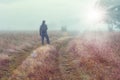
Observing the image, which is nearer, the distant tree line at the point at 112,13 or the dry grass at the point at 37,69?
the dry grass at the point at 37,69

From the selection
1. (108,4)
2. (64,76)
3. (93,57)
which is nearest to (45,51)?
(93,57)

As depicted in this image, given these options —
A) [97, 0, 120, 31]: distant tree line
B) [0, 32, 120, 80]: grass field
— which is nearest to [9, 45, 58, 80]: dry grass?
[0, 32, 120, 80]: grass field

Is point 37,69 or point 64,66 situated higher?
point 37,69

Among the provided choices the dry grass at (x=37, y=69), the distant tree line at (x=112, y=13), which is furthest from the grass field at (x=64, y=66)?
the distant tree line at (x=112, y=13)

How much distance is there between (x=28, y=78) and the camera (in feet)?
56.5

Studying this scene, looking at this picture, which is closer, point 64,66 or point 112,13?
point 64,66

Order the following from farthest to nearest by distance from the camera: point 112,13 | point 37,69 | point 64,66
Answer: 1. point 112,13
2. point 64,66
3. point 37,69

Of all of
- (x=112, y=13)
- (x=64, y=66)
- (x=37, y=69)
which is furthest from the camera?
(x=112, y=13)

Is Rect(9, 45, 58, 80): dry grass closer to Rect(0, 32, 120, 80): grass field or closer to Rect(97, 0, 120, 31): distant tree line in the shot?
Rect(0, 32, 120, 80): grass field

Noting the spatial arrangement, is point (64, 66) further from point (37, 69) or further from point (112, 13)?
point (112, 13)

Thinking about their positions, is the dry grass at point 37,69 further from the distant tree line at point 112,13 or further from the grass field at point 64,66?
the distant tree line at point 112,13

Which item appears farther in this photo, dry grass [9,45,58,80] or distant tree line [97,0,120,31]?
distant tree line [97,0,120,31]

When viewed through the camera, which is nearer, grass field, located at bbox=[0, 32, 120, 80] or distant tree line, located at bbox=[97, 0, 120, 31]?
grass field, located at bbox=[0, 32, 120, 80]

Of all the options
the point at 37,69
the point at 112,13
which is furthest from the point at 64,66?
the point at 112,13
